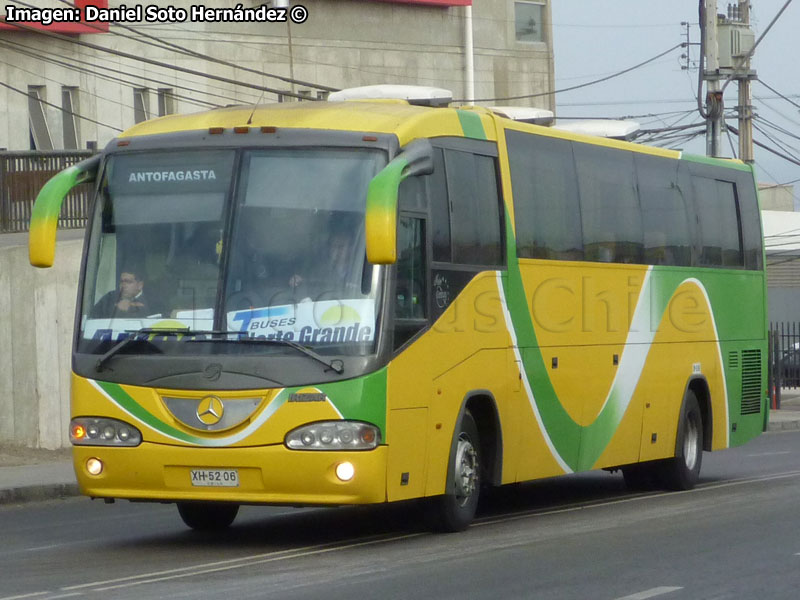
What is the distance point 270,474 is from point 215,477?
0.40 m

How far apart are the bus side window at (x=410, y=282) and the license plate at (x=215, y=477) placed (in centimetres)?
144

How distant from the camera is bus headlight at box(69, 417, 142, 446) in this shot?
11242 millimetres

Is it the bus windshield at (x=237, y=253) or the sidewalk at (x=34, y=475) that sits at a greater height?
the bus windshield at (x=237, y=253)

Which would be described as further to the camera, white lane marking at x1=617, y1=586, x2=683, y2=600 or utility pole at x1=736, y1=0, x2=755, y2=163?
utility pole at x1=736, y1=0, x2=755, y2=163

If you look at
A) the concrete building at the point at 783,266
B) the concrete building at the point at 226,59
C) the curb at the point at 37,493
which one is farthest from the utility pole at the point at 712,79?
the concrete building at the point at 783,266

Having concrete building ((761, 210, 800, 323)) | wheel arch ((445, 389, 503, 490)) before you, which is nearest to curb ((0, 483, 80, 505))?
wheel arch ((445, 389, 503, 490))

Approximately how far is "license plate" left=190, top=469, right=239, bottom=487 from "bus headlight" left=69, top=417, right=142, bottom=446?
51 cm

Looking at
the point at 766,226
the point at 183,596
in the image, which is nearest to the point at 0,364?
the point at 183,596

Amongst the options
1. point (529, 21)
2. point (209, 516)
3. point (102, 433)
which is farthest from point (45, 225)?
point (529, 21)

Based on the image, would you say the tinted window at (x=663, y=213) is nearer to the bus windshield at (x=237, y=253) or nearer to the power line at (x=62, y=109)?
the bus windshield at (x=237, y=253)

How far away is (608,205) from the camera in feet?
49.8

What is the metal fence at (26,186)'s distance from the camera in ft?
76.2

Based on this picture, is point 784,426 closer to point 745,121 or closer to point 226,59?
point 226,59

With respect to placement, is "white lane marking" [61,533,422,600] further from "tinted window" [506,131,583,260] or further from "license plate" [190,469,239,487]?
"tinted window" [506,131,583,260]
